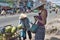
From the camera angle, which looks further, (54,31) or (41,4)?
(54,31)

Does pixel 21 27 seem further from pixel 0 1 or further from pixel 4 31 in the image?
pixel 0 1

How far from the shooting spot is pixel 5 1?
56.8 meters

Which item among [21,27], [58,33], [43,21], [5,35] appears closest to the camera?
[43,21]

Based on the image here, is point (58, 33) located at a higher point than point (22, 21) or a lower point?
lower

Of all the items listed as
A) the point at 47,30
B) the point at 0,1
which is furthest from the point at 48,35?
the point at 0,1

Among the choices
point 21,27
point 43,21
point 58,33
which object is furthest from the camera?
point 58,33

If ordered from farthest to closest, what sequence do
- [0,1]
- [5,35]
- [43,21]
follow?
[0,1] → [5,35] → [43,21]

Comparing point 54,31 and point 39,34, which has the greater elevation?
point 39,34

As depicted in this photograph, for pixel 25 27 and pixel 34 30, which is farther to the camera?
pixel 25 27

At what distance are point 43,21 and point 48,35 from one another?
356 cm

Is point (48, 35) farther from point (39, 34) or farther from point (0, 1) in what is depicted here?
point (0, 1)

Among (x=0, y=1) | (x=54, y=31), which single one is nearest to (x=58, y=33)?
Answer: (x=54, y=31)

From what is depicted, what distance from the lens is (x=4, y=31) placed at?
23.2 feet

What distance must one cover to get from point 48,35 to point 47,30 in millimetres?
423
